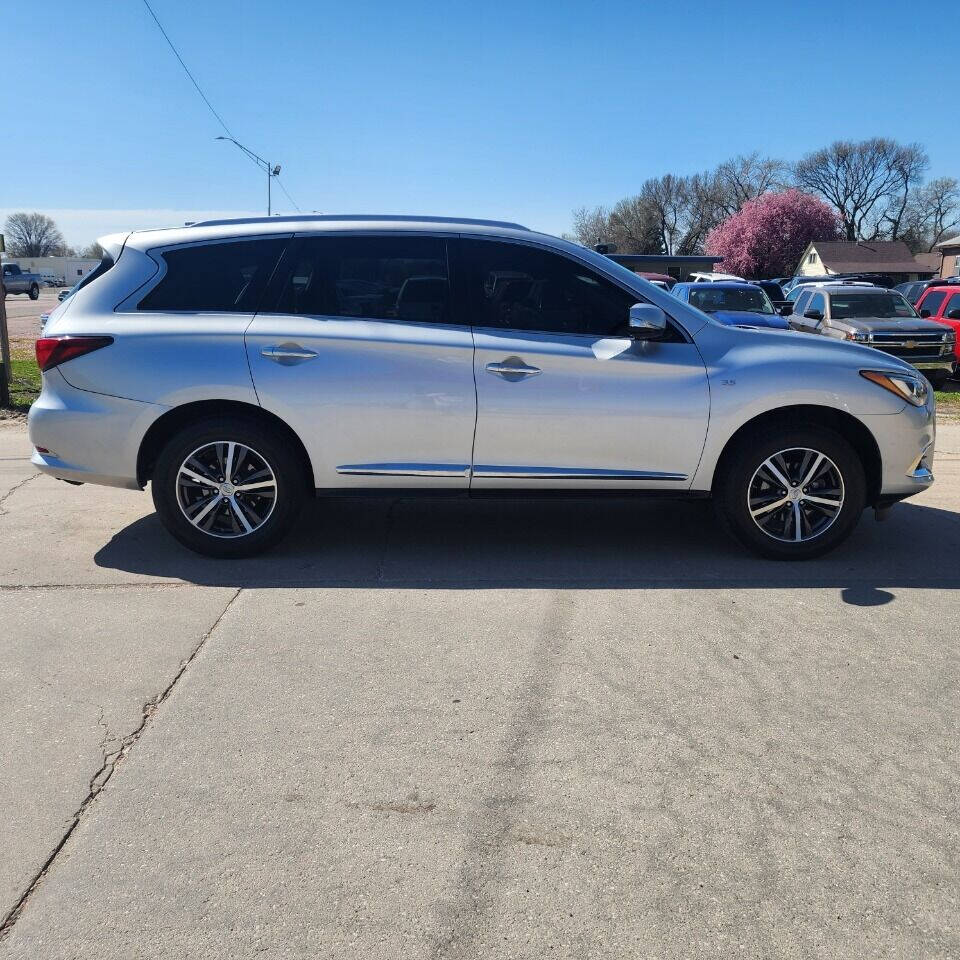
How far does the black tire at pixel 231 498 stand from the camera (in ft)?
16.6

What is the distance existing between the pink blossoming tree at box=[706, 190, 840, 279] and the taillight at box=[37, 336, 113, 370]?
7691cm

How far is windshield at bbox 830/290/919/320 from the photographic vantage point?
15992 millimetres

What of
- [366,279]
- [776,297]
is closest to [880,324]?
[776,297]

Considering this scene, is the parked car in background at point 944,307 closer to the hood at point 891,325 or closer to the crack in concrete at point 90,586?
the hood at point 891,325

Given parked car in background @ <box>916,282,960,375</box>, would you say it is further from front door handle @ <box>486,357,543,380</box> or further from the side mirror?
front door handle @ <box>486,357,543,380</box>

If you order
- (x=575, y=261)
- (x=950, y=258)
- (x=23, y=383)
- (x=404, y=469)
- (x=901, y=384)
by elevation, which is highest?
(x=950, y=258)

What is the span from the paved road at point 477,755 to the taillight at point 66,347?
3.74ft

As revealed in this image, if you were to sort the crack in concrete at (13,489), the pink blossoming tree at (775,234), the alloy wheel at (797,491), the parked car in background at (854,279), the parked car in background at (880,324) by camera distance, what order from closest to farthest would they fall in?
the alloy wheel at (797,491) → the crack in concrete at (13,489) → the parked car in background at (880,324) → the parked car in background at (854,279) → the pink blossoming tree at (775,234)

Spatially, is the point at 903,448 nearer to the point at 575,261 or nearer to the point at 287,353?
the point at 575,261

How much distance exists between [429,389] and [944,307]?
584 inches

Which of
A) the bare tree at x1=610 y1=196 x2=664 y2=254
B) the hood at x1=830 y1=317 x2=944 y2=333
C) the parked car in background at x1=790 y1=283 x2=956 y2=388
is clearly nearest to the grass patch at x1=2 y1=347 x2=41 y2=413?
the parked car in background at x1=790 y1=283 x2=956 y2=388

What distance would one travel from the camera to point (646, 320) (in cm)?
495

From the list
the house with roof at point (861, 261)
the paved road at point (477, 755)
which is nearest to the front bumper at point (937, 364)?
the paved road at point (477, 755)

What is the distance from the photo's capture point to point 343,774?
3053mm
